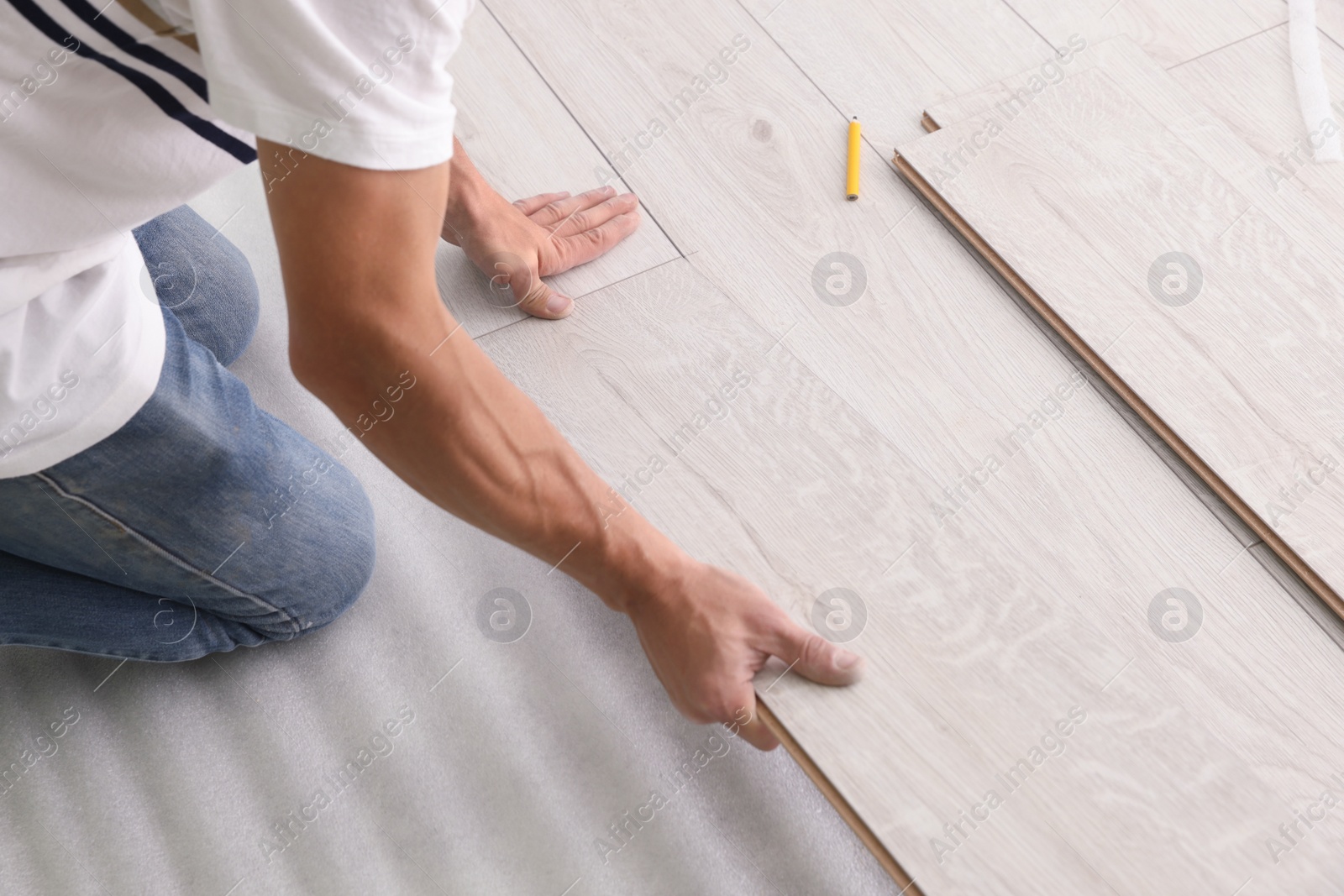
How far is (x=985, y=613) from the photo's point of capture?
1.25 meters

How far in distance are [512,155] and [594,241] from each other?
1.07 feet

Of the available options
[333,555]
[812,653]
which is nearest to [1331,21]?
[812,653]

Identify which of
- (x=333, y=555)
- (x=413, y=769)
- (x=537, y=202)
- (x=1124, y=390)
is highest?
(x=1124, y=390)

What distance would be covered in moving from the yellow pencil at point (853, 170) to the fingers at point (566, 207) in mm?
401

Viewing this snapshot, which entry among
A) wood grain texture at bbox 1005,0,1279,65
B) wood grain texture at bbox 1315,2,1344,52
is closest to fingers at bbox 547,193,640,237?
wood grain texture at bbox 1005,0,1279,65

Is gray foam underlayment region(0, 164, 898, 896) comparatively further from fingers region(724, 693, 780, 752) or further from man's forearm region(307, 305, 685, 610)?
man's forearm region(307, 305, 685, 610)

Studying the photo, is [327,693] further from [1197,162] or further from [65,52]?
[1197,162]

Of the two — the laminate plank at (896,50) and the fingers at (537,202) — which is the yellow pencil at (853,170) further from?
the fingers at (537,202)

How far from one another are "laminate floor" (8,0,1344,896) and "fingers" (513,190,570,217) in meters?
0.14

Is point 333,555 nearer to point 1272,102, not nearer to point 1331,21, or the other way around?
point 1272,102

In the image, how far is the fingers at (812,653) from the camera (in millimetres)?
1167

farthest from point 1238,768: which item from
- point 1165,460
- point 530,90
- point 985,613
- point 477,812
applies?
point 530,90

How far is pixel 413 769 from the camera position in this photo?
53.7 inches

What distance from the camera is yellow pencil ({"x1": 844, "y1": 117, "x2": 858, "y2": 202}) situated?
1.73 meters
